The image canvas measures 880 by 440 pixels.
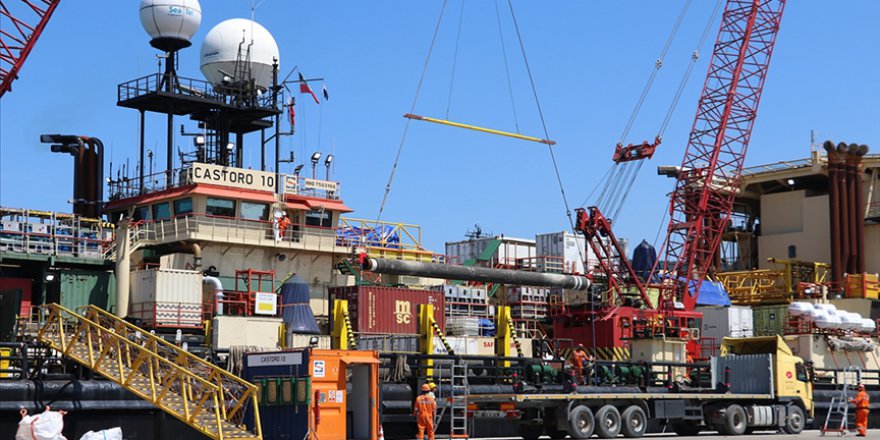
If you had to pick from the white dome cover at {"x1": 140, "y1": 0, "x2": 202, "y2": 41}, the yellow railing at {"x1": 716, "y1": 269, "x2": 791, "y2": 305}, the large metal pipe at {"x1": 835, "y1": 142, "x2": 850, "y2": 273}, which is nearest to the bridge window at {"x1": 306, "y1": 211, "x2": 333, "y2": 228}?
the white dome cover at {"x1": 140, "y1": 0, "x2": 202, "y2": 41}

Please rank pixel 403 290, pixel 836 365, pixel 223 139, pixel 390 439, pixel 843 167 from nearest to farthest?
pixel 390 439
pixel 403 290
pixel 836 365
pixel 223 139
pixel 843 167

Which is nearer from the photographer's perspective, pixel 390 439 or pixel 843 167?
pixel 390 439

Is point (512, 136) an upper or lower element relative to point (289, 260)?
upper

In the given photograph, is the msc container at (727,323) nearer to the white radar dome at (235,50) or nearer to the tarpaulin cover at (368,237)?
the tarpaulin cover at (368,237)

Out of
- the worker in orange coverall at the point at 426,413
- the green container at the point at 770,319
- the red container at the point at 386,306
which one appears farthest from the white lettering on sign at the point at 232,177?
the green container at the point at 770,319

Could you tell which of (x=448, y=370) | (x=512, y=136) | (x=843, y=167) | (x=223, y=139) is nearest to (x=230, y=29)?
(x=223, y=139)

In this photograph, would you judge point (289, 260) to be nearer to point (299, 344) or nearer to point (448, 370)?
point (299, 344)

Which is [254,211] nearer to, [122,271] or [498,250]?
[122,271]

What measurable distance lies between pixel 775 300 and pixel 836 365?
10.5 meters

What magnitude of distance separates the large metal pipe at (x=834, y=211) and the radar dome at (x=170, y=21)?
36.8 meters

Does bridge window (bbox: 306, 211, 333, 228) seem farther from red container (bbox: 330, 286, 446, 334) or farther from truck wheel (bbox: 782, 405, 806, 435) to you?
truck wheel (bbox: 782, 405, 806, 435)

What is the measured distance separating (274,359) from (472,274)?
74.6 ft

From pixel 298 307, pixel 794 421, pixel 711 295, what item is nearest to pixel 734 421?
pixel 794 421

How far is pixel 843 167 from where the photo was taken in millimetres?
72312
